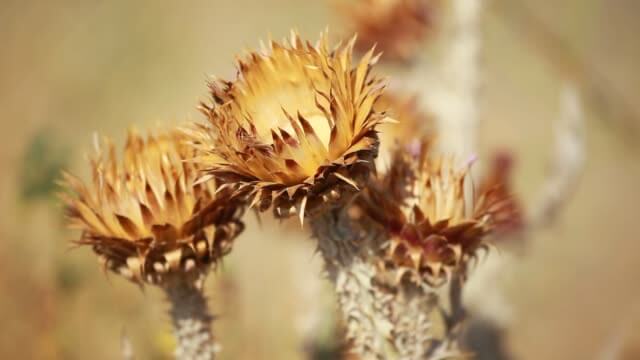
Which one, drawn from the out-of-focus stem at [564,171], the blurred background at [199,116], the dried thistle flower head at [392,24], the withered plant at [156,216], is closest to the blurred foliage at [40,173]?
the blurred background at [199,116]

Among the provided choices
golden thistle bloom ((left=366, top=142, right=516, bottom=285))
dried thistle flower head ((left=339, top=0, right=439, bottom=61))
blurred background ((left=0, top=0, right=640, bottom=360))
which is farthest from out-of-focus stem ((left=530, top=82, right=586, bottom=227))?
golden thistle bloom ((left=366, top=142, right=516, bottom=285))

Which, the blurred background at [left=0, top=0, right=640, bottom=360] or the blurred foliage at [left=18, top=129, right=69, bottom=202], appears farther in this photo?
the blurred background at [left=0, top=0, right=640, bottom=360]

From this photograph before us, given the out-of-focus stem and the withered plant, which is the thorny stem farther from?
the out-of-focus stem

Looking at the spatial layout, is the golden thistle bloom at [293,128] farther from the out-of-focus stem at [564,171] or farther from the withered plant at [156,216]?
the out-of-focus stem at [564,171]

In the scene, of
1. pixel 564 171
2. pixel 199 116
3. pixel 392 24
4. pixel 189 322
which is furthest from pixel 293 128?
pixel 199 116

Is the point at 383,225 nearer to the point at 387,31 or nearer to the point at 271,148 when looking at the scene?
the point at 271,148

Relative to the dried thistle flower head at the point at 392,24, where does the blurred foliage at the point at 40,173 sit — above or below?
below
